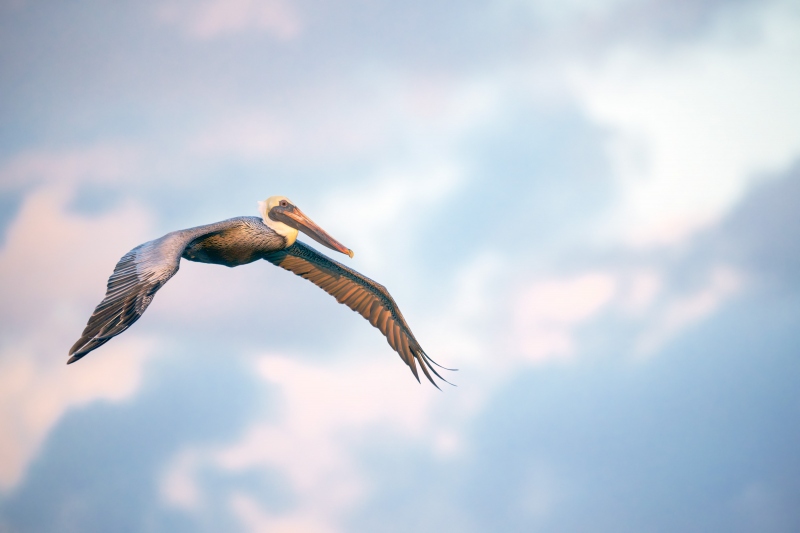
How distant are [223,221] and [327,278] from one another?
14.9ft

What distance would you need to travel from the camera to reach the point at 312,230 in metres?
21.2

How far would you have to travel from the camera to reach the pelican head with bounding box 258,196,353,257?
2094 cm

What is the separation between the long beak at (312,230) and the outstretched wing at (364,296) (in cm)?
146

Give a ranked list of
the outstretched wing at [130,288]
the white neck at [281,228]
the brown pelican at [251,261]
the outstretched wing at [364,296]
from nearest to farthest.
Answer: the outstretched wing at [130,288], the brown pelican at [251,261], the white neck at [281,228], the outstretched wing at [364,296]

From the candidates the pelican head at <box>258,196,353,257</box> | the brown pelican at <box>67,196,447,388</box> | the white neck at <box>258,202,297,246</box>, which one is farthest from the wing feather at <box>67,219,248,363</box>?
the pelican head at <box>258,196,353,257</box>

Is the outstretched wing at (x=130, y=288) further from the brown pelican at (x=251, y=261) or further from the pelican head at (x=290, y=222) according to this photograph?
the pelican head at (x=290, y=222)

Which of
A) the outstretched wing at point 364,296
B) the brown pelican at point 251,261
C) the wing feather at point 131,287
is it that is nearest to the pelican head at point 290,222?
the brown pelican at point 251,261

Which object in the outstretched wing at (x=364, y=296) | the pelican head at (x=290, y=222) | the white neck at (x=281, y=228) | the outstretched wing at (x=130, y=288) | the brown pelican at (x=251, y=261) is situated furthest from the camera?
the outstretched wing at (x=364, y=296)

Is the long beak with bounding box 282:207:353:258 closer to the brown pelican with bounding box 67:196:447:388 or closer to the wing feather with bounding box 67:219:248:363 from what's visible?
the brown pelican with bounding box 67:196:447:388

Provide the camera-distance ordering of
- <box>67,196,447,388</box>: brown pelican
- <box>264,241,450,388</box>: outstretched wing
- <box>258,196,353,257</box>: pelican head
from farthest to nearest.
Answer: <box>264,241,450,388</box>: outstretched wing < <box>258,196,353,257</box>: pelican head < <box>67,196,447,388</box>: brown pelican

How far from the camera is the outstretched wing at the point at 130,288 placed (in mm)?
13609

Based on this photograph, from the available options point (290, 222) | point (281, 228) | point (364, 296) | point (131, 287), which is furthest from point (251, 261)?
point (131, 287)

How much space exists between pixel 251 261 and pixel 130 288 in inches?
224

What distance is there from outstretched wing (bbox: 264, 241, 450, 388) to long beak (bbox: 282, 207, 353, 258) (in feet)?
4.78
